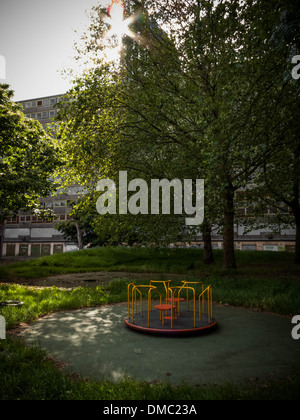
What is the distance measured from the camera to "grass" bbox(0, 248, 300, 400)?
14.1 feet

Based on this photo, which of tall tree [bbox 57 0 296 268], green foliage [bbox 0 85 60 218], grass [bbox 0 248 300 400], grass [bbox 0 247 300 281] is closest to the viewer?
grass [bbox 0 248 300 400]

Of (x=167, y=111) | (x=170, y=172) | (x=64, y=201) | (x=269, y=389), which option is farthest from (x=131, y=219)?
(x=64, y=201)

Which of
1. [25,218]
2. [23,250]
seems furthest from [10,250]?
[25,218]

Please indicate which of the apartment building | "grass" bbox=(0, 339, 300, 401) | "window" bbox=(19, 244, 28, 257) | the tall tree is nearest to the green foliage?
the tall tree

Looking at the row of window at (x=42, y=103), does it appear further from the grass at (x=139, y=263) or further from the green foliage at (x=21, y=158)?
the green foliage at (x=21, y=158)

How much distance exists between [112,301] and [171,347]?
5.77 metres

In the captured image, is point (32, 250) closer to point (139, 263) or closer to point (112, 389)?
point (139, 263)

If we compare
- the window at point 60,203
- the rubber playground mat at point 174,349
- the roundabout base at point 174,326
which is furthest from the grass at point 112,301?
the window at point 60,203

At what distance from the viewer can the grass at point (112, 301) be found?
4.30m

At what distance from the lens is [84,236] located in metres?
→ 41.4

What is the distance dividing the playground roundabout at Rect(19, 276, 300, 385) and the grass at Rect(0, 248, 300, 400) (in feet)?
1.54

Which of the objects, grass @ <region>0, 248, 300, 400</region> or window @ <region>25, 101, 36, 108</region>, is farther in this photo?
window @ <region>25, 101, 36, 108</region>
